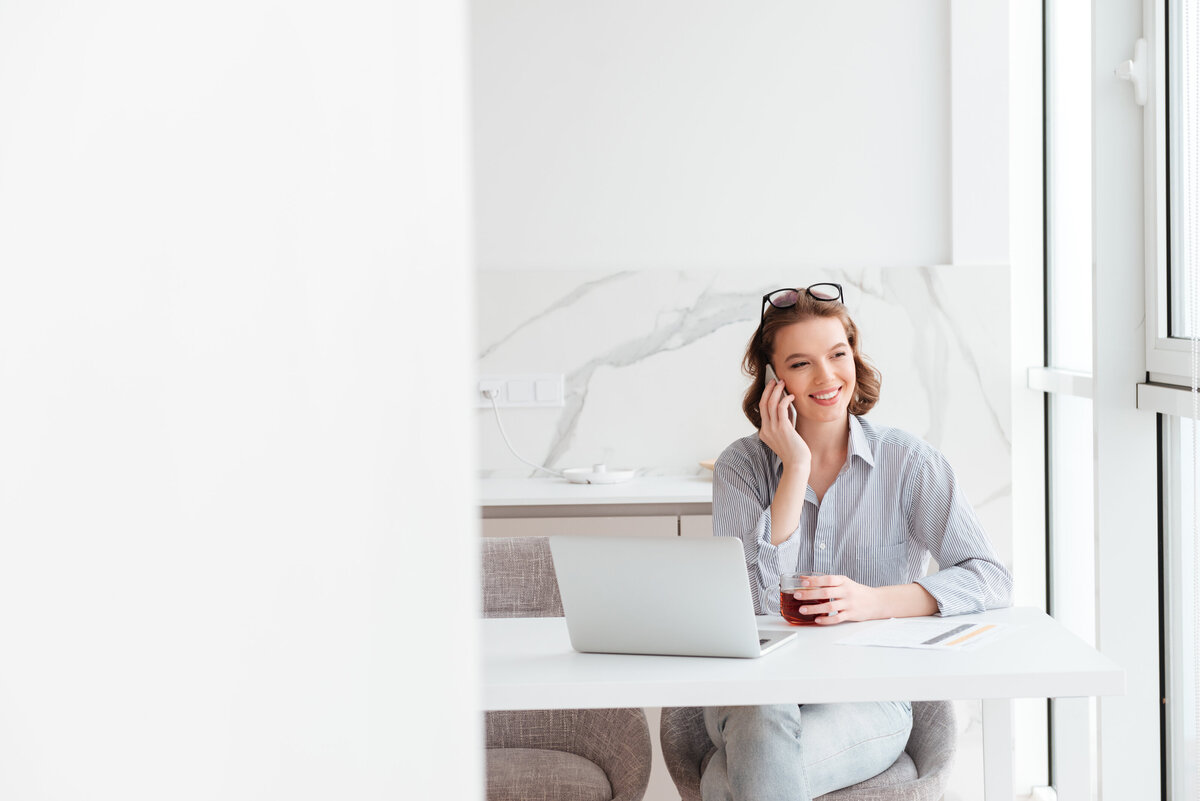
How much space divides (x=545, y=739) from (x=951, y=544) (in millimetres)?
896

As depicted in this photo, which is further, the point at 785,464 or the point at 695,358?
the point at 695,358

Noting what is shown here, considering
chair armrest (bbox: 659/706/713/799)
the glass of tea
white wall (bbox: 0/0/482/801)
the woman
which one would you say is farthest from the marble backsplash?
white wall (bbox: 0/0/482/801)

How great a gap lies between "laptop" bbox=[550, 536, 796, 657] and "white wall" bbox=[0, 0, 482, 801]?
4.14ft

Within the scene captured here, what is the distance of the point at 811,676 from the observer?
1.36 m

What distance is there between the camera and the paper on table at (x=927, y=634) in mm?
1489

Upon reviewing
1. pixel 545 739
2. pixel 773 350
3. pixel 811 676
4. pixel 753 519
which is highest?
pixel 773 350

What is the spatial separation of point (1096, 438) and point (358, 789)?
2.52 metres

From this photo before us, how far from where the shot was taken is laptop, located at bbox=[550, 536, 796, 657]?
1.46 meters

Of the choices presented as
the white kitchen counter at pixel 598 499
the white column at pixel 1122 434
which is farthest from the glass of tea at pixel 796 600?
the white column at pixel 1122 434

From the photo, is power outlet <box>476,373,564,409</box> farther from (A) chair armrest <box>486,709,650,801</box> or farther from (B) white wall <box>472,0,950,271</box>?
(A) chair armrest <box>486,709,650,801</box>

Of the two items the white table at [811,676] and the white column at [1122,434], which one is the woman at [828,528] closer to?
the white table at [811,676]

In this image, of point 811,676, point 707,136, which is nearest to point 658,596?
point 811,676

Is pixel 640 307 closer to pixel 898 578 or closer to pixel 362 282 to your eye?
pixel 898 578

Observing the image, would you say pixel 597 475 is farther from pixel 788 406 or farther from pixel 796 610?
pixel 796 610
